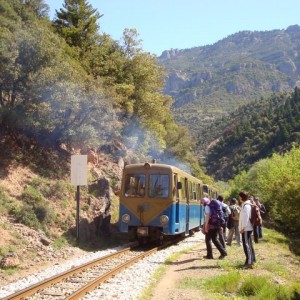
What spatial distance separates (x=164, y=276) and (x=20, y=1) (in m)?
28.5

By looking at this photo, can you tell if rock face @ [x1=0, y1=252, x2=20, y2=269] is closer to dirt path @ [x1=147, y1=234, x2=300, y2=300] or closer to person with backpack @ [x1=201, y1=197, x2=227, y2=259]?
dirt path @ [x1=147, y1=234, x2=300, y2=300]

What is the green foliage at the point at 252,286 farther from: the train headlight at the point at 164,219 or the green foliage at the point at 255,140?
the green foliage at the point at 255,140

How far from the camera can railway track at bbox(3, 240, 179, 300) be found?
8366 mm

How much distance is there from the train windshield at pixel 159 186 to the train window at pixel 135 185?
12.1 inches

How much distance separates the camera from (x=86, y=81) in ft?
82.4

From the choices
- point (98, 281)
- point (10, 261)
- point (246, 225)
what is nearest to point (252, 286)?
point (246, 225)

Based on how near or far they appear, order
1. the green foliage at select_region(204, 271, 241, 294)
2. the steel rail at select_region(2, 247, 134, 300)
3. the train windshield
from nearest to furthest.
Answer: the steel rail at select_region(2, 247, 134, 300)
the green foliage at select_region(204, 271, 241, 294)
the train windshield

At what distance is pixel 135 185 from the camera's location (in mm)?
16734

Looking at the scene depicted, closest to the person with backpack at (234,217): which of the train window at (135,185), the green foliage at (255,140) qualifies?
the train window at (135,185)

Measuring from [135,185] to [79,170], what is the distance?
2.22 metres

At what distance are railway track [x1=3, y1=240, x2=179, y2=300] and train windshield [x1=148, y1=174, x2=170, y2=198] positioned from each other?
11.6ft

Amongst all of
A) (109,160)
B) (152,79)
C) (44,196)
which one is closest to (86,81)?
(109,160)

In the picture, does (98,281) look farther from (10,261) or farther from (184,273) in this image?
(10,261)

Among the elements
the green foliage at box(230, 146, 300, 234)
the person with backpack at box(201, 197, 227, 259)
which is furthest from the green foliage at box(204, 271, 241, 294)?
the green foliage at box(230, 146, 300, 234)
